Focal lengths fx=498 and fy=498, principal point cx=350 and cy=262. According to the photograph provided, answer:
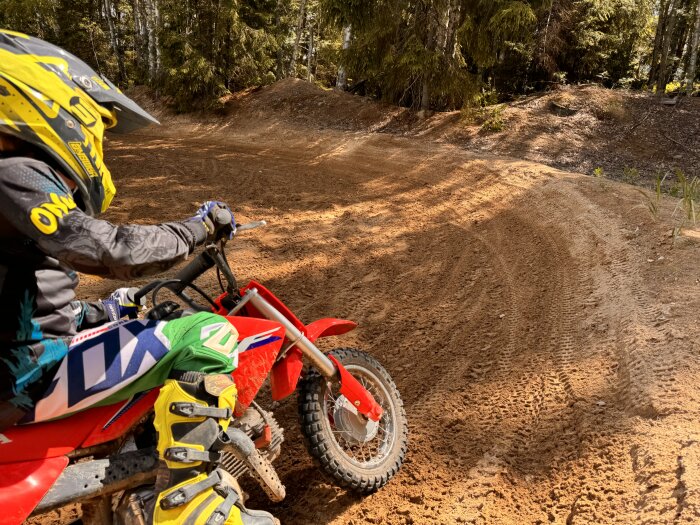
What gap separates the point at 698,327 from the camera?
366cm

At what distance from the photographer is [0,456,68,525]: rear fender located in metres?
1.71

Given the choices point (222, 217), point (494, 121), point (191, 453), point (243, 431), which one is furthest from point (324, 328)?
point (494, 121)

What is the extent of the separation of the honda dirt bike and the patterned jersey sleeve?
1.48ft

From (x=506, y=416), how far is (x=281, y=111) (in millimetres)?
13260

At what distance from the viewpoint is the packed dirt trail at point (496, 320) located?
280 cm

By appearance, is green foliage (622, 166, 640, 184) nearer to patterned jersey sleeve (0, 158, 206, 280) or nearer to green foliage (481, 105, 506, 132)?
green foliage (481, 105, 506, 132)

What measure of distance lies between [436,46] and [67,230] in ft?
40.8

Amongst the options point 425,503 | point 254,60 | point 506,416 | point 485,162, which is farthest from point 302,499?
point 254,60

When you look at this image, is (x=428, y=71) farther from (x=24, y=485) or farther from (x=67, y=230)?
(x=24, y=485)

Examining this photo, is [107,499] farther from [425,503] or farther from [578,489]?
[578,489]

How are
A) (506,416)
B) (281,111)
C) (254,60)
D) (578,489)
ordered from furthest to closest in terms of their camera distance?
(254,60), (281,111), (506,416), (578,489)

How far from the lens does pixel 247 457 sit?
7.46 feet

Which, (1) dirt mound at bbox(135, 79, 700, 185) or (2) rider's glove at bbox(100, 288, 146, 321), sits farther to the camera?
(1) dirt mound at bbox(135, 79, 700, 185)

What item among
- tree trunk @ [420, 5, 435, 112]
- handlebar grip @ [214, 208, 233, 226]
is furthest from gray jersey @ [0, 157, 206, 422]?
tree trunk @ [420, 5, 435, 112]
